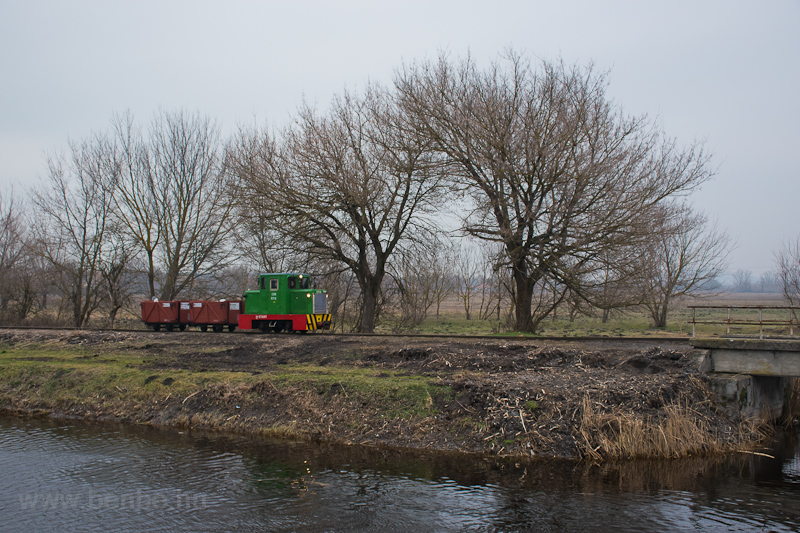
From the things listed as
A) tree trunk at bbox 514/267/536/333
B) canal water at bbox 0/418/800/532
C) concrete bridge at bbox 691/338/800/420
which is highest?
tree trunk at bbox 514/267/536/333

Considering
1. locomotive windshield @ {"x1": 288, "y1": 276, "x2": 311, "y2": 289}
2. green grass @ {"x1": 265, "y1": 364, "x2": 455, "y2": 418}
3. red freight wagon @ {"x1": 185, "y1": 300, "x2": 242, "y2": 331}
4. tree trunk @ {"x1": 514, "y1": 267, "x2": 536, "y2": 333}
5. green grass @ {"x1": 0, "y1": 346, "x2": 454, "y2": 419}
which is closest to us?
green grass @ {"x1": 265, "y1": 364, "x2": 455, "y2": 418}

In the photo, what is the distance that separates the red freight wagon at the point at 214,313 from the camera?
90.9 feet

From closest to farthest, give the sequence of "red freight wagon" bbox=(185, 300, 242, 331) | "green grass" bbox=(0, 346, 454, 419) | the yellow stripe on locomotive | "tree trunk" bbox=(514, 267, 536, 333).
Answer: "green grass" bbox=(0, 346, 454, 419), the yellow stripe on locomotive, "tree trunk" bbox=(514, 267, 536, 333), "red freight wagon" bbox=(185, 300, 242, 331)

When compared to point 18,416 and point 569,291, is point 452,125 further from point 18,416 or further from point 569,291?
point 18,416

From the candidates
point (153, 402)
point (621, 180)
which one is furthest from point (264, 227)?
point (621, 180)

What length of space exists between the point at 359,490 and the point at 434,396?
4013 mm

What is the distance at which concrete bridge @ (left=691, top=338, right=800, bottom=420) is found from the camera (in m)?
A: 13.1

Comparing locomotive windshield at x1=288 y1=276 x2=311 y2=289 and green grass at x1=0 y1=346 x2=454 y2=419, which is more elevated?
locomotive windshield at x1=288 y1=276 x2=311 y2=289

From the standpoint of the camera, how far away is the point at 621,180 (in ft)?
69.1

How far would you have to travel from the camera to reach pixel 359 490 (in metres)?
9.53

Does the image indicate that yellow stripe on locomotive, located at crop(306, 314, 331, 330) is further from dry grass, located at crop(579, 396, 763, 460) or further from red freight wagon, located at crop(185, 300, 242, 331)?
dry grass, located at crop(579, 396, 763, 460)

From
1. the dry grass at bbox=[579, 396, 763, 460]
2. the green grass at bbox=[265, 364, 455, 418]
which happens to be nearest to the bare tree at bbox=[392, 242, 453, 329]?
the green grass at bbox=[265, 364, 455, 418]

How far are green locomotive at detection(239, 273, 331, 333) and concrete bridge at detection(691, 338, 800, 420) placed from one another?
14.9 meters

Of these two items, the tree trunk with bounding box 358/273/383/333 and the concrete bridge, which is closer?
the concrete bridge
